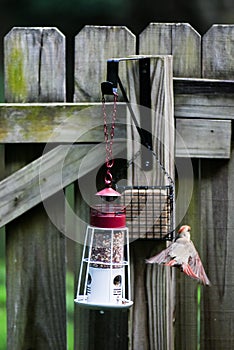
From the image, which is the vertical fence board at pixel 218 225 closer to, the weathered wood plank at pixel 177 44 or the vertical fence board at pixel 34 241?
the weathered wood plank at pixel 177 44

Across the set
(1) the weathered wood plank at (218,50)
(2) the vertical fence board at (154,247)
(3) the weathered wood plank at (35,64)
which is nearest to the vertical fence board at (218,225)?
(1) the weathered wood plank at (218,50)

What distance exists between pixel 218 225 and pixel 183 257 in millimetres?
456

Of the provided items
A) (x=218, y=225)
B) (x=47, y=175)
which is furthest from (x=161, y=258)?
(x=47, y=175)

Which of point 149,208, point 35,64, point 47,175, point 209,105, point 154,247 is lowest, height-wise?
point 154,247

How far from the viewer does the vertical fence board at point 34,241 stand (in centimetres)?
326

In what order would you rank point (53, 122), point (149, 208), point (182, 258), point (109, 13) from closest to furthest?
1. point (182, 258)
2. point (149, 208)
3. point (53, 122)
4. point (109, 13)

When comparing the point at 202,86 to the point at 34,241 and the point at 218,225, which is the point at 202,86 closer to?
the point at 218,225

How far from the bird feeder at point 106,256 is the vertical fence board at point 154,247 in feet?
0.59

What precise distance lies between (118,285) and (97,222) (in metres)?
0.25

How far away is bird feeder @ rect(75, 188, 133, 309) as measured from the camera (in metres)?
2.86

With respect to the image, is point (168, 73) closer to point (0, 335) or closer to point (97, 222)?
point (97, 222)

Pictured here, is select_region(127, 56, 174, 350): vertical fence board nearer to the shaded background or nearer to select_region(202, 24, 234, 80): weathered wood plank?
select_region(202, 24, 234, 80): weathered wood plank

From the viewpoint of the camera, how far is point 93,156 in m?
3.23

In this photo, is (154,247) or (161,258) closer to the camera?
(161,258)
